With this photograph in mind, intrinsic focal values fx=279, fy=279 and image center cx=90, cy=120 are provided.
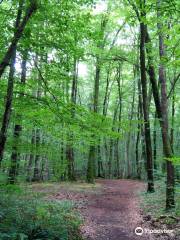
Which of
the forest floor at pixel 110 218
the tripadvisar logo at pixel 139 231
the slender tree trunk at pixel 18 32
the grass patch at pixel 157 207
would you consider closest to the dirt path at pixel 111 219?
the forest floor at pixel 110 218

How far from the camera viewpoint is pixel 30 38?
A: 786 centimetres

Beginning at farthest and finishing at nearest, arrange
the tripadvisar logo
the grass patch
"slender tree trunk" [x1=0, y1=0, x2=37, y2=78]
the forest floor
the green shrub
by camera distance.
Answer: the grass patch
the tripadvisar logo
the forest floor
"slender tree trunk" [x1=0, y1=0, x2=37, y2=78]
the green shrub

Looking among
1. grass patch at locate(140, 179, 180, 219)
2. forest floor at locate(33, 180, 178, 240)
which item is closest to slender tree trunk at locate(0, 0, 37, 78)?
forest floor at locate(33, 180, 178, 240)

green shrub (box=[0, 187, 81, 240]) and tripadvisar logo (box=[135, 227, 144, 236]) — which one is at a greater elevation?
green shrub (box=[0, 187, 81, 240])

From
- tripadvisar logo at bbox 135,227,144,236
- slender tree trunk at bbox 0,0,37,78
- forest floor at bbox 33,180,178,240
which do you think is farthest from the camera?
tripadvisar logo at bbox 135,227,144,236

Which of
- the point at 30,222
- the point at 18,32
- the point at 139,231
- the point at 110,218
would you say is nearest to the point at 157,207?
the point at 110,218

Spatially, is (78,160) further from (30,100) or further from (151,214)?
(30,100)

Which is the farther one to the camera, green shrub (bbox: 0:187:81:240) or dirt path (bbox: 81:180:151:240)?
dirt path (bbox: 81:180:151:240)

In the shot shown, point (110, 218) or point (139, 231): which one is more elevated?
point (110, 218)

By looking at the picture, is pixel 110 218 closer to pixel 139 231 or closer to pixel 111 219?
pixel 111 219

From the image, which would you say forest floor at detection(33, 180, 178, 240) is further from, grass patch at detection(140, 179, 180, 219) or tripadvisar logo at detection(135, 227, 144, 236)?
grass patch at detection(140, 179, 180, 219)

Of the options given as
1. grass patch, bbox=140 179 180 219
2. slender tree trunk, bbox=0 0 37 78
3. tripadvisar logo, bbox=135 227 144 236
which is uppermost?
slender tree trunk, bbox=0 0 37 78

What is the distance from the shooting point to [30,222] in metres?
7.62

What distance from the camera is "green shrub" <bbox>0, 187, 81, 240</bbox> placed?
6.74 metres
